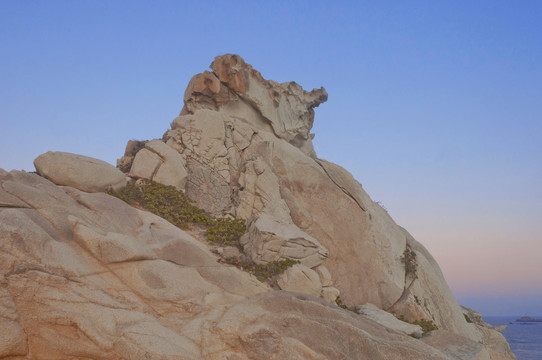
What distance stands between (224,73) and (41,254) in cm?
1412

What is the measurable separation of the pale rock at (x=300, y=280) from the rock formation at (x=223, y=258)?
48 millimetres

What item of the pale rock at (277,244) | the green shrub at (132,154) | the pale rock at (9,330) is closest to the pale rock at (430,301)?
the pale rock at (277,244)

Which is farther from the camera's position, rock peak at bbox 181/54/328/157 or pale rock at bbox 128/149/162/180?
rock peak at bbox 181/54/328/157

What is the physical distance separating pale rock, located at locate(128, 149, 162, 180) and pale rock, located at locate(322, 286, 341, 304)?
822 centimetres

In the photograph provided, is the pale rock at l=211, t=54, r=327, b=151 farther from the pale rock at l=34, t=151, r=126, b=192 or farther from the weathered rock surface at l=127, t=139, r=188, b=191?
the pale rock at l=34, t=151, r=126, b=192

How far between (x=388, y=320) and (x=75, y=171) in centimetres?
1231

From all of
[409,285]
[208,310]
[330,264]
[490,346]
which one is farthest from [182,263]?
[490,346]

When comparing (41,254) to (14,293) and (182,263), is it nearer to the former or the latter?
(14,293)

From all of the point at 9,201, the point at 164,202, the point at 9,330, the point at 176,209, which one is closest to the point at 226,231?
the point at 176,209

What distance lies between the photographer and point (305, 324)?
11.1 m

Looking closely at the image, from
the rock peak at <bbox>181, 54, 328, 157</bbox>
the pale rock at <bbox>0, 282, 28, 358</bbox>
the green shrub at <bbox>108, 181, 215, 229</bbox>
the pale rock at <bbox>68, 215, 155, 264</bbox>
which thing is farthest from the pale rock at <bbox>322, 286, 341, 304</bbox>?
the pale rock at <bbox>0, 282, 28, 358</bbox>

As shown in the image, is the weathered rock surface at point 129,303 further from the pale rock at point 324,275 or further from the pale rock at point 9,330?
the pale rock at point 324,275

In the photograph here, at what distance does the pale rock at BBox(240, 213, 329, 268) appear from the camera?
15656 mm

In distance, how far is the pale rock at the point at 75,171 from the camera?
1538 cm
